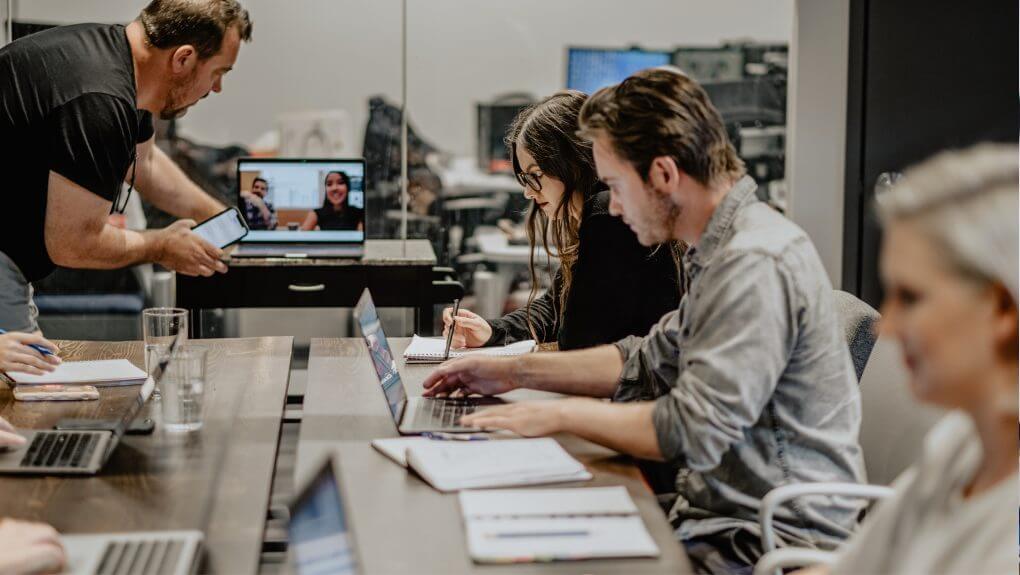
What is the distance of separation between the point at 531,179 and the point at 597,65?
2.62m

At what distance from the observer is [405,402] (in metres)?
2.13

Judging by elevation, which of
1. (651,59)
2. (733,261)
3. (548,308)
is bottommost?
(548,308)

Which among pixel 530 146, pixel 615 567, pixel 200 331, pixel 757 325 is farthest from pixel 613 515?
pixel 200 331

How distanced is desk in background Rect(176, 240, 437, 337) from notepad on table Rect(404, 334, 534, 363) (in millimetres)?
1355

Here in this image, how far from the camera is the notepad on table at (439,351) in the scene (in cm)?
263

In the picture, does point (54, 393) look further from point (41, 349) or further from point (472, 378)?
point (472, 378)

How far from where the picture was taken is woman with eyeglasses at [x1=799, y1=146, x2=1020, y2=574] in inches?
40.7

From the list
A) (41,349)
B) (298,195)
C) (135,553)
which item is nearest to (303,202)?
(298,195)

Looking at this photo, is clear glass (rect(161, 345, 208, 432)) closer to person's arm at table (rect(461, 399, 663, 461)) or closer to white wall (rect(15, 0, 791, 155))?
person's arm at table (rect(461, 399, 663, 461))

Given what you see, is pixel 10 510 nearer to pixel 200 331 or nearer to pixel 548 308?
pixel 548 308

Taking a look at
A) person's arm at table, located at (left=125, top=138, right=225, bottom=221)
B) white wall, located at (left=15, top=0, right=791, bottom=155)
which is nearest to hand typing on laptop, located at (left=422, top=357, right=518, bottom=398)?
person's arm at table, located at (left=125, top=138, right=225, bottom=221)

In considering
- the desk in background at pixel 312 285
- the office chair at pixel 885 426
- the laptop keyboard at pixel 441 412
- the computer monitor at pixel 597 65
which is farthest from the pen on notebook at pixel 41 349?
the computer monitor at pixel 597 65

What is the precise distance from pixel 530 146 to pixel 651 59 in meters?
2.75

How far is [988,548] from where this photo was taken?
3.50ft
